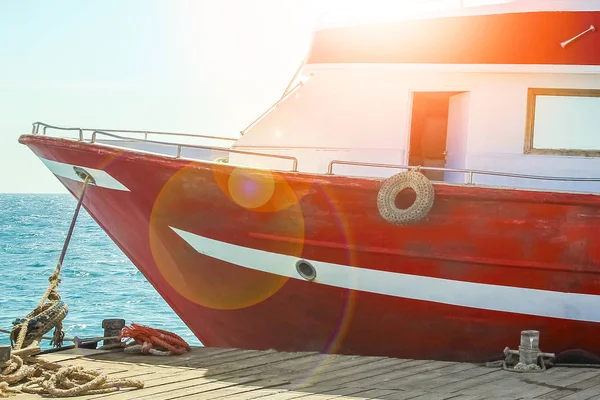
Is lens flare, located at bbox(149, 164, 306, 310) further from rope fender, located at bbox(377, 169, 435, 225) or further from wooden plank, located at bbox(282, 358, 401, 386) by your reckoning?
wooden plank, located at bbox(282, 358, 401, 386)

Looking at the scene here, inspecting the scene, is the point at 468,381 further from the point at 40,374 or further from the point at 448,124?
the point at 40,374

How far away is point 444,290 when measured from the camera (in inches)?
286

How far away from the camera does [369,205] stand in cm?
720

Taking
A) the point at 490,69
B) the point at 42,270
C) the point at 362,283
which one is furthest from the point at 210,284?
the point at 42,270

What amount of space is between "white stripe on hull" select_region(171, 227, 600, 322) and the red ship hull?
10 mm

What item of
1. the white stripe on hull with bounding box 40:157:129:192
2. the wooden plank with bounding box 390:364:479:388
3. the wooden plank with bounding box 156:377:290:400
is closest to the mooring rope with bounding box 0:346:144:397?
the wooden plank with bounding box 156:377:290:400

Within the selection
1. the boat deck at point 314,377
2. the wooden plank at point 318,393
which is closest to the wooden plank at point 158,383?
the boat deck at point 314,377

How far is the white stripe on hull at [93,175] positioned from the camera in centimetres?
819

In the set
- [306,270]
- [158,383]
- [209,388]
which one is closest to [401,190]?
[306,270]

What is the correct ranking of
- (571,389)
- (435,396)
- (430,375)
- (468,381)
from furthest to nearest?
(430,375)
(468,381)
(571,389)
(435,396)

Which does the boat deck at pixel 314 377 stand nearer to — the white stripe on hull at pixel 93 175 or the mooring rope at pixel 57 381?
the mooring rope at pixel 57 381

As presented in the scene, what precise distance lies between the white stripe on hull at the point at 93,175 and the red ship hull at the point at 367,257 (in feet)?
0.27

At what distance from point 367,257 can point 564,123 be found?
2254mm

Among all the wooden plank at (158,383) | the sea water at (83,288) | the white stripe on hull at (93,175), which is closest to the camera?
the wooden plank at (158,383)
